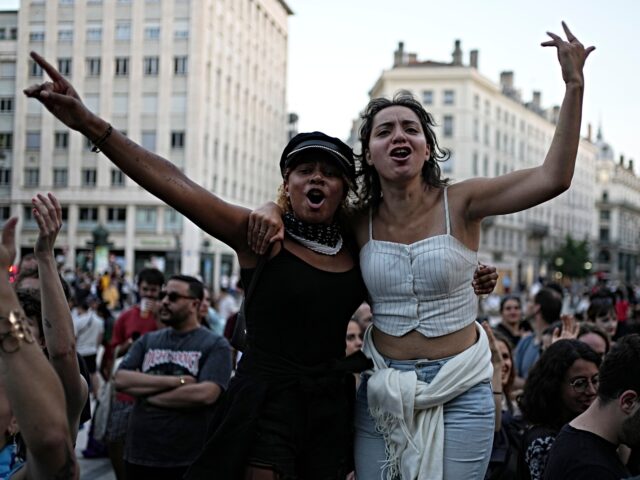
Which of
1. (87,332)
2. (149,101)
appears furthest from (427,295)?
(149,101)

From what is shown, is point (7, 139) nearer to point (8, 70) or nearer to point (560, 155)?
point (8, 70)

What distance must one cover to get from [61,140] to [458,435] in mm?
54291

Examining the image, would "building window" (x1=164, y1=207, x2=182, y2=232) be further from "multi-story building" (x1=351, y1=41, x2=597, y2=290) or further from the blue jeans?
the blue jeans

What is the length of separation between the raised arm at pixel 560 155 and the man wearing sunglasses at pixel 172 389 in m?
2.78

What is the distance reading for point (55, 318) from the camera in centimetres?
267

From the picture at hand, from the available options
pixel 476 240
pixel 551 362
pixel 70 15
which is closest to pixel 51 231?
pixel 476 240

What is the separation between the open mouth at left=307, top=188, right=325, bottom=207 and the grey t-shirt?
2.41 meters

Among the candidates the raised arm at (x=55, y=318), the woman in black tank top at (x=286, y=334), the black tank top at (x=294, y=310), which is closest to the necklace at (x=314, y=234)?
the woman in black tank top at (x=286, y=334)

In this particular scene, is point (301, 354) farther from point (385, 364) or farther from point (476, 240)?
point (476, 240)

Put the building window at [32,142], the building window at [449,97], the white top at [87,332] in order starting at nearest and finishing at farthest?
the white top at [87,332]
the building window at [32,142]
the building window at [449,97]

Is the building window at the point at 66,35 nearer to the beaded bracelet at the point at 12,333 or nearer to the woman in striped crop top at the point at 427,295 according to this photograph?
the woman in striped crop top at the point at 427,295

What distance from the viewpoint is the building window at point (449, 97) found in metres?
69.2

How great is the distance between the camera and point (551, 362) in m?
3.83

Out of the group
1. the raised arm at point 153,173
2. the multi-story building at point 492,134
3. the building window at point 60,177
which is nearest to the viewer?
the raised arm at point 153,173
